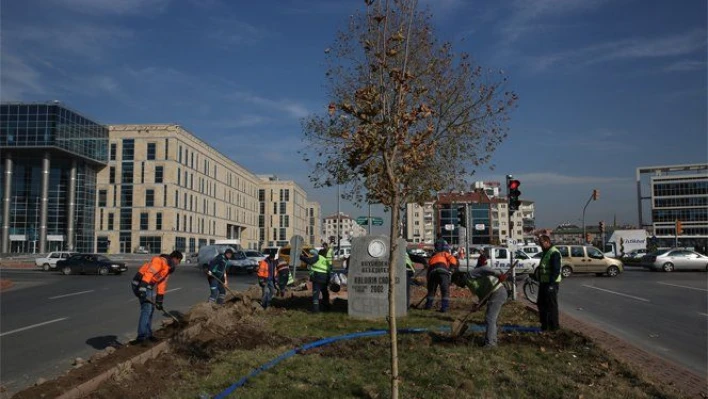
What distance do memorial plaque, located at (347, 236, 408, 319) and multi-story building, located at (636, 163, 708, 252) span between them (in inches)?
4241

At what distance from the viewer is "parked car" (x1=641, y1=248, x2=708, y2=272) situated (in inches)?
1344

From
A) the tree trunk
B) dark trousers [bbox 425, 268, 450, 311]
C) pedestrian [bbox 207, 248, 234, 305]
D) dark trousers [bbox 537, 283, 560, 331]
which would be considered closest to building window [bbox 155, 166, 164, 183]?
pedestrian [bbox 207, 248, 234, 305]

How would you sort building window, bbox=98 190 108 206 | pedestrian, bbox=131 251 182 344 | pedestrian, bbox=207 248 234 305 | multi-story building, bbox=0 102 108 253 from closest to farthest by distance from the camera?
pedestrian, bbox=131 251 182 344
pedestrian, bbox=207 248 234 305
multi-story building, bbox=0 102 108 253
building window, bbox=98 190 108 206

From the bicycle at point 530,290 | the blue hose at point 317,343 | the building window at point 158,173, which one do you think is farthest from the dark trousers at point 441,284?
the building window at point 158,173

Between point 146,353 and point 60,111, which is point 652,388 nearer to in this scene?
point 146,353

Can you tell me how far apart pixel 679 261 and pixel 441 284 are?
27932mm

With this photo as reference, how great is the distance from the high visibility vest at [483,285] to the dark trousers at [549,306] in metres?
1.37

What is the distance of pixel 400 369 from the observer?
23.2 ft

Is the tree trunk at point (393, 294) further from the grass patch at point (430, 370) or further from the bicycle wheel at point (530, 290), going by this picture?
the bicycle wheel at point (530, 290)

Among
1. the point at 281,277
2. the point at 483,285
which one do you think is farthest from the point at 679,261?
the point at 483,285

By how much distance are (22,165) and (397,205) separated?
77.1 meters

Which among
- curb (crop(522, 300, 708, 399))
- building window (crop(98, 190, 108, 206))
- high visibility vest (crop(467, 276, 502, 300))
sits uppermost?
building window (crop(98, 190, 108, 206))

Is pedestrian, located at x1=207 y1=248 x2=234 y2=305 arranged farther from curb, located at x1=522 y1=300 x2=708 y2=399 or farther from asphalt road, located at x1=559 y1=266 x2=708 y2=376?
curb, located at x1=522 y1=300 x2=708 y2=399

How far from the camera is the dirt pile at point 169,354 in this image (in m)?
6.36
